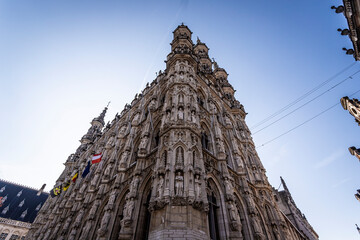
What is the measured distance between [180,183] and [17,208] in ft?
200

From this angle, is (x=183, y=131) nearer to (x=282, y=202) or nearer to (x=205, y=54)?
(x=205, y=54)

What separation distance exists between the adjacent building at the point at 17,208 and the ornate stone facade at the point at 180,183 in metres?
32.0

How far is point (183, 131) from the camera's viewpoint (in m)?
12.9

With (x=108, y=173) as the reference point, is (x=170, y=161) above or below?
below

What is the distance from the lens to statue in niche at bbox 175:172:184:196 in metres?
9.49

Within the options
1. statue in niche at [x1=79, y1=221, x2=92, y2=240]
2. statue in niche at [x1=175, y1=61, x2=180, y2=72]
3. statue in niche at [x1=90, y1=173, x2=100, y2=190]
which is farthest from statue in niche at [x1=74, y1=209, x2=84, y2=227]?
statue in niche at [x1=175, y1=61, x2=180, y2=72]

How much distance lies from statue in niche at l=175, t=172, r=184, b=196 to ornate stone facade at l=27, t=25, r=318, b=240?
0.17 ft

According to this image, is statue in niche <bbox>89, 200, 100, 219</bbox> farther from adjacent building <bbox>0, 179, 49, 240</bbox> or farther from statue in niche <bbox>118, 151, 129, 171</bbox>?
adjacent building <bbox>0, 179, 49, 240</bbox>

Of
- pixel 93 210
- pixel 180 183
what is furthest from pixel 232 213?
pixel 93 210

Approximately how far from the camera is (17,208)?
49.2m

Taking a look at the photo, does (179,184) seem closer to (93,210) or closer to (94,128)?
(93,210)

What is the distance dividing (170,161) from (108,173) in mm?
10066

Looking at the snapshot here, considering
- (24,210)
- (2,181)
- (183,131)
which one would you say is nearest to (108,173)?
(183,131)

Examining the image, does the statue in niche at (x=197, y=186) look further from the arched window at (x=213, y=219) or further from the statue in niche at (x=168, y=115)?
the statue in niche at (x=168, y=115)
